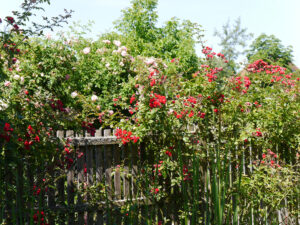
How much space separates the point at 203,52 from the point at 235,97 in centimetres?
81

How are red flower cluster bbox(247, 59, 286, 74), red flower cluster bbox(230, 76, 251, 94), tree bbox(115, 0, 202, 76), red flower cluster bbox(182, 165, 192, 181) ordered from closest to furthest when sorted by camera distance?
red flower cluster bbox(182, 165, 192, 181) < red flower cluster bbox(230, 76, 251, 94) < red flower cluster bbox(247, 59, 286, 74) < tree bbox(115, 0, 202, 76)

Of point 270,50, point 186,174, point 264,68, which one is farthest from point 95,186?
point 270,50

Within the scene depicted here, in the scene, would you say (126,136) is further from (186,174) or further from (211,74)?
(211,74)

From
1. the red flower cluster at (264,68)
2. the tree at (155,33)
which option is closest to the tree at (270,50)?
the tree at (155,33)

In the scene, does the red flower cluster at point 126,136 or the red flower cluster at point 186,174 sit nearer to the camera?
the red flower cluster at point 126,136

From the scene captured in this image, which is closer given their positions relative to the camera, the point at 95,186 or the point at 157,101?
the point at 95,186

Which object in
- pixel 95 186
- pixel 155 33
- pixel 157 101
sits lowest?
pixel 95 186

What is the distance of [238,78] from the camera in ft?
15.6

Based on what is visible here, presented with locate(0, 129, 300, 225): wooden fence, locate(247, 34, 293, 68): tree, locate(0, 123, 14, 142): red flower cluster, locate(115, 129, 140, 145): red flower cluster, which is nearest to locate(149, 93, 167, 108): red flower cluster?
locate(115, 129, 140, 145): red flower cluster

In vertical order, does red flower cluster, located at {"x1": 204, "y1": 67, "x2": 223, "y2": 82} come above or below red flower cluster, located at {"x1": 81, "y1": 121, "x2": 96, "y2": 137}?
above

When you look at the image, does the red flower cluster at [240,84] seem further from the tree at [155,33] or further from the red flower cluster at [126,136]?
the tree at [155,33]

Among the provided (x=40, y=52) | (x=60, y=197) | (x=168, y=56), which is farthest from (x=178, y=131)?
(x=168, y=56)

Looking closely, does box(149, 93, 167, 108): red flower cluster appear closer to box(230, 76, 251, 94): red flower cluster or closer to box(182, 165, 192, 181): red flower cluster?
box(182, 165, 192, 181): red flower cluster

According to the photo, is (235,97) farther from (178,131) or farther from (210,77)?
(178,131)
